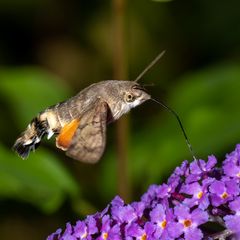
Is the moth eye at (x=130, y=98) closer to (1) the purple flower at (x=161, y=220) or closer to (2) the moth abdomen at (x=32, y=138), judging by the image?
(2) the moth abdomen at (x=32, y=138)

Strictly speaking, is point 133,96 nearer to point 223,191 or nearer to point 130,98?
point 130,98

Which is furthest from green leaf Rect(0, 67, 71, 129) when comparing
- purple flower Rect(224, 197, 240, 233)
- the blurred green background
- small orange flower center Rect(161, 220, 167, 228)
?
purple flower Rect(224, 197, 240, 233)

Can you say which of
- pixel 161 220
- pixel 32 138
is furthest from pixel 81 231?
pixel 32 138

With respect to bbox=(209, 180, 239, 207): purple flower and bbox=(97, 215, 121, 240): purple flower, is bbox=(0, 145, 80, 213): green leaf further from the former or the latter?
bbox=(209, 180, 239, 207): purple flower

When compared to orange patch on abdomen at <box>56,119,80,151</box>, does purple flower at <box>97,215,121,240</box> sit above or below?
below

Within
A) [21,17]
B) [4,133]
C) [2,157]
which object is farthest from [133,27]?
[2,157]

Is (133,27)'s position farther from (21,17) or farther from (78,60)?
(21,17)

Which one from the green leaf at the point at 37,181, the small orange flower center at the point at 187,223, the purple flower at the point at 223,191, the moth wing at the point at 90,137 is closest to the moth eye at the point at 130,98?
the moth wing at the point at 90,137
